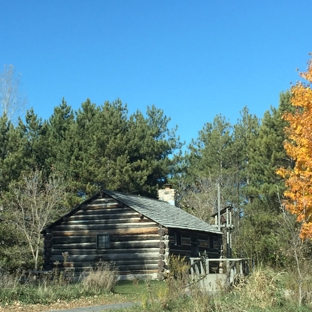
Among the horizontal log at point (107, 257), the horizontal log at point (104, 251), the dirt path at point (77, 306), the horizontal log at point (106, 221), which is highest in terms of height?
the horizontal log at point (106, 221)

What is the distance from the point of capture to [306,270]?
12.0 m

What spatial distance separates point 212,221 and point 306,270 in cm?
3505

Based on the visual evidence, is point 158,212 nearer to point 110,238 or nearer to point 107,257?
point 110,238

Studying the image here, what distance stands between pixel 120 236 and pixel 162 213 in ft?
10.6

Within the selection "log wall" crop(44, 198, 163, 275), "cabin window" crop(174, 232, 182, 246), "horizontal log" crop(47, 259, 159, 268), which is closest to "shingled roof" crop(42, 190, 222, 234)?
"log wall" crop(44, 198, 163, 275)

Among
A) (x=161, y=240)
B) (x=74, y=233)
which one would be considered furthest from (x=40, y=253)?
(x=161, y=240)

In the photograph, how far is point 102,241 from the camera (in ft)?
93.7

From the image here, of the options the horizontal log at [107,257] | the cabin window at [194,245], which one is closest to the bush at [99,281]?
the horizontal log at [107,257]

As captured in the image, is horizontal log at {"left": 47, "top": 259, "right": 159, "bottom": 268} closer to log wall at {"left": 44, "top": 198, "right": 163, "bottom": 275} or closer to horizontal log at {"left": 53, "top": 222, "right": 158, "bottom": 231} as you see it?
log wall at {"left": 44, "top": 198, "right": 163, "bottom": 275}

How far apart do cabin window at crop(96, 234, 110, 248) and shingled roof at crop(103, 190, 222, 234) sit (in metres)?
2.30

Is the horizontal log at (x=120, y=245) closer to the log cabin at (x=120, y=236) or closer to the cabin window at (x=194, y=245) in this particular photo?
Result: the log cabin at (x=120, y=236)

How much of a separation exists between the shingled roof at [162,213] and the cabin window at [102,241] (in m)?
2.30

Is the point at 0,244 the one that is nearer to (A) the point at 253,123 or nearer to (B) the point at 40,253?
(B) the point at 40,253

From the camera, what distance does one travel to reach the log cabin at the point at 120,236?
1078 inches
